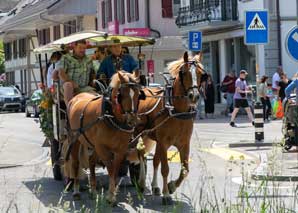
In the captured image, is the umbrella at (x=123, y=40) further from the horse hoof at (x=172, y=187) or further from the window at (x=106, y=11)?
the window at (x=106, y=11)

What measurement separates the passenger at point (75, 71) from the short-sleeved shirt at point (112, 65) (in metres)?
0.24

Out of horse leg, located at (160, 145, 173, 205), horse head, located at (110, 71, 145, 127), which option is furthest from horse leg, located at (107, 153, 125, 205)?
horse leg, located at (160, 145, 173, 205)

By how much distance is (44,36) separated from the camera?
6862 cm

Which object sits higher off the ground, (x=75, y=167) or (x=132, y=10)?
(x=132, y=10)

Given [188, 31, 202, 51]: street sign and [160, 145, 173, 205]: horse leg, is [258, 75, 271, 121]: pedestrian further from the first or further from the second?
[160, 145, 173, 205]: horse leg

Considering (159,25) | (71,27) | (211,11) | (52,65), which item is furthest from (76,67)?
(71,27)

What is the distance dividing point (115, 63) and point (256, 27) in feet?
26.2

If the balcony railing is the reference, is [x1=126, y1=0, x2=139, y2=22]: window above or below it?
above

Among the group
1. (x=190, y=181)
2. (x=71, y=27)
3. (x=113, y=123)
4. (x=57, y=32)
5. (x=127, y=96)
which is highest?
(x=71, y=27)

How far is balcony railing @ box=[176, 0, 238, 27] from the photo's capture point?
3930cm

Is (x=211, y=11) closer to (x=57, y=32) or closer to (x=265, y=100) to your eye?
(x=265, y=100)

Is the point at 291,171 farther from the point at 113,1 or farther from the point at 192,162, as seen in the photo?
the point at 113,1

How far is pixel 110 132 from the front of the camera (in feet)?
34.1

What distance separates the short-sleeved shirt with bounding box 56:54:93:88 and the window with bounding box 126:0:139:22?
38.3 meters
